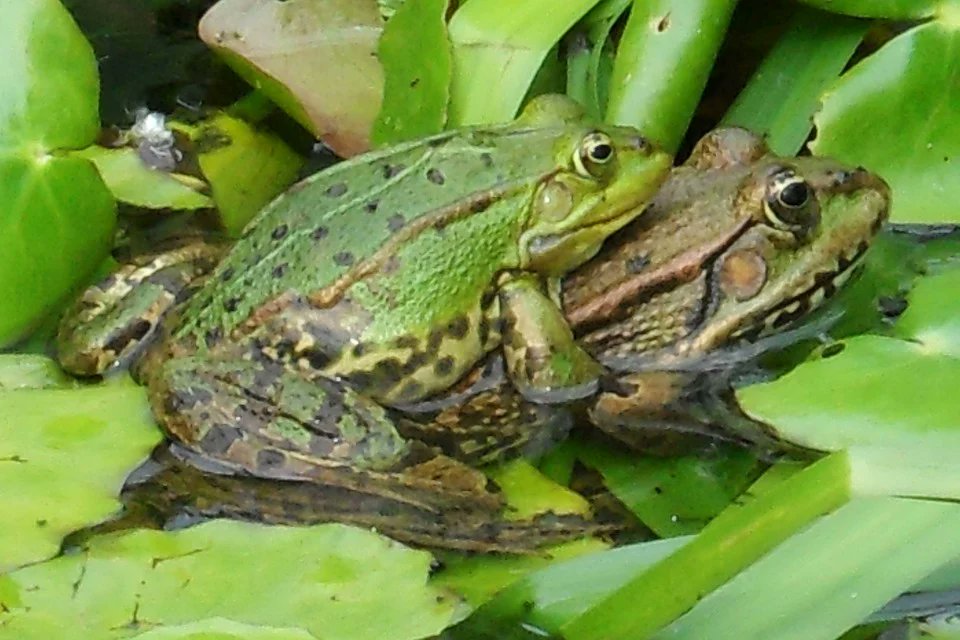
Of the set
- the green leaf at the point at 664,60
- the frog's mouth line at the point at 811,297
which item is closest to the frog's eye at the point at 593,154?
the green leaf at the point at 664,60

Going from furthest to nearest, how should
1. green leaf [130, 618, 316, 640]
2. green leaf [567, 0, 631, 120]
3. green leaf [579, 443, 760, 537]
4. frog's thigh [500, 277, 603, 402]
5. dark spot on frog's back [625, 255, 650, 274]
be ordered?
green leaf [567, 0, 631, 120] → dark spot on frog's back [625, 255, 650, 274] → frog's thigh [500, 277, 603, 402] → green leaf [579, 443, 760, 537] → green leaf [130, 618, 316, 640]

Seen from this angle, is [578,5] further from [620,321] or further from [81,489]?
[81,489]

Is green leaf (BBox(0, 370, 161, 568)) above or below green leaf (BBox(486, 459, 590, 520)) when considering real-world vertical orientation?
below

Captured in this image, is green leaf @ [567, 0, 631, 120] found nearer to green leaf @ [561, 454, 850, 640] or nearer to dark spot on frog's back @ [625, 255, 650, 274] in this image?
dark spot on frog's back @ [625, 255, 650, 274]

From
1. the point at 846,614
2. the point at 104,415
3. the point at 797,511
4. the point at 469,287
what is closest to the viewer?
the point at 797,511

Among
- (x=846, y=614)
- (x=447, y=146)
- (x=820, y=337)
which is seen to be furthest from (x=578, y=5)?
(x=846, y=614)

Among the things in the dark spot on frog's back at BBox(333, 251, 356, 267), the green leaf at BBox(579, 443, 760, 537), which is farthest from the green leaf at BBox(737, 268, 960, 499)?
the dark spot on frog's back at BBox(333, 251, 356, 267)
